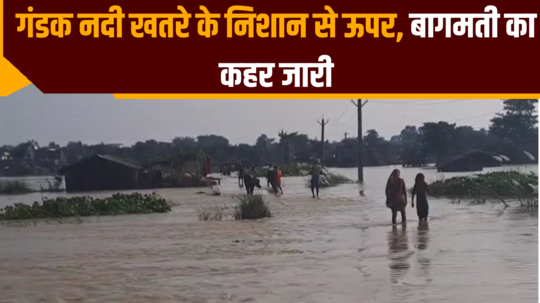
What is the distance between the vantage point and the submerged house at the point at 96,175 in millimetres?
34688

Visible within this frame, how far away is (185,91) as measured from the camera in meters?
12.8

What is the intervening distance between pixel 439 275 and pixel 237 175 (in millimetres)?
28269

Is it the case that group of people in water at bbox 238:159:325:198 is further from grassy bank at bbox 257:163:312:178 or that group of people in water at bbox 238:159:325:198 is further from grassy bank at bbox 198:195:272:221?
grassy bank at bbox 257:163:312:178

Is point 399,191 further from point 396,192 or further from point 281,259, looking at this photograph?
point 281,259

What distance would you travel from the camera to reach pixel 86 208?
80.8ft

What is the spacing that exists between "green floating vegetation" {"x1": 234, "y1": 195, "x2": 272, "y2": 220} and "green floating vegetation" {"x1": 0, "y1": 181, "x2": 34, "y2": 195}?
757 inches

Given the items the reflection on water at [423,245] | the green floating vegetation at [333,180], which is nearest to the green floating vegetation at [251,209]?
the reflection on water at [423,245]

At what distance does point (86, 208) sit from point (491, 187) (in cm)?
1365

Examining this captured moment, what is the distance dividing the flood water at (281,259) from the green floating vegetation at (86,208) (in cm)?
168

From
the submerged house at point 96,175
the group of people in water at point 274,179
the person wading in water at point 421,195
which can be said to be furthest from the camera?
the submerged house at point 96,175

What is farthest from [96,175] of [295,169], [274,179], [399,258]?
[399,258]

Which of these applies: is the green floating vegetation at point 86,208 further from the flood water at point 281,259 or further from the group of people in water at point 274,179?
the group of people in water at point 274,179

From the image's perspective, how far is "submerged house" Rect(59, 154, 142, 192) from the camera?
114ft

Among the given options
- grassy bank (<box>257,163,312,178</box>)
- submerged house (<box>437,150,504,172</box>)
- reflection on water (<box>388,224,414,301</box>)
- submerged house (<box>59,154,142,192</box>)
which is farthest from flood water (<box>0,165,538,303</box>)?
grassy bank (<box>257,163,312,178</box>)
